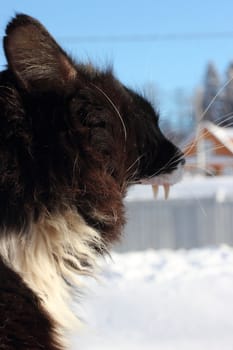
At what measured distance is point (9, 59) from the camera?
1.47m

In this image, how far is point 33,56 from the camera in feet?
4.86

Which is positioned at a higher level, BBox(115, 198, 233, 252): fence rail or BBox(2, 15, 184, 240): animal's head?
BBox(2, 15, 184, 240): animal's head

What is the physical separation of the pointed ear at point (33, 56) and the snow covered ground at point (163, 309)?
2.63ft

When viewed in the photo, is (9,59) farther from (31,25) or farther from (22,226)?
(22,226)

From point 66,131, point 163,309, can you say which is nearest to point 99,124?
point 66,131

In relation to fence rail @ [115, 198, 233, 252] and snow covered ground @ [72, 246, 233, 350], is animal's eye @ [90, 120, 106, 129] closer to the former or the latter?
snow covered ground @ [72, 246, 233, 350]

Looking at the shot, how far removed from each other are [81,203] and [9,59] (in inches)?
16.6

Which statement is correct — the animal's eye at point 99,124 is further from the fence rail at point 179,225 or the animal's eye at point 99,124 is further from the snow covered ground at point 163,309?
the fence rail at point 179,225

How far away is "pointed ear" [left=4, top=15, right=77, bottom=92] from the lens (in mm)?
1455

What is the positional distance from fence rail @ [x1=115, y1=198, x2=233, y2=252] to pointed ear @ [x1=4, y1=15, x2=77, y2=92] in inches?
313

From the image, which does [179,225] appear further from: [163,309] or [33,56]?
[33,56]

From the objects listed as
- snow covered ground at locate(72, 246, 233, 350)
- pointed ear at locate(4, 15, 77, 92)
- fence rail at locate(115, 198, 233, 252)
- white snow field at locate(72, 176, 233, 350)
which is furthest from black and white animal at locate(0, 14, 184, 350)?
fence rail at locate(115, 198, 233, 252)

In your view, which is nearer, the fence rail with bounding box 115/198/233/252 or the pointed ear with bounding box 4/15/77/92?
the pointed ear with bounding box 4/15/77/92

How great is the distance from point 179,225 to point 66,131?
26.6 feet
